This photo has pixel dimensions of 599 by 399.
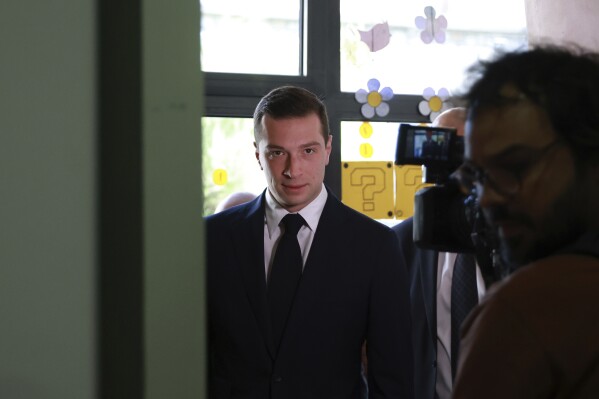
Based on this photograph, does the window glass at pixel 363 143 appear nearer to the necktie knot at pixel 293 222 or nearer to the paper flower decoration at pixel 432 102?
the paper flower decoration at pixel 432 102

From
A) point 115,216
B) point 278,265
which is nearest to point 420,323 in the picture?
point 278,265

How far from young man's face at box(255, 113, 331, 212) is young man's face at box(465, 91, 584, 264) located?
866 mm

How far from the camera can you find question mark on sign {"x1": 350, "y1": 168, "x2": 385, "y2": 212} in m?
2.88

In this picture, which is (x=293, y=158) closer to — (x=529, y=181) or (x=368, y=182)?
(x=529, y=181)

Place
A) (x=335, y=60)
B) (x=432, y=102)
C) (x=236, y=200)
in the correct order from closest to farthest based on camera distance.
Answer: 1. (x=236, y=200)
2. (x=335, y=60)
3. (x=432, y=102)

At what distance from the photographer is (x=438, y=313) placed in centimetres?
191

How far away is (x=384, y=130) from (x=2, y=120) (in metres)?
2.35

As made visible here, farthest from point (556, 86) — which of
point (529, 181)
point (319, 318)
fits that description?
point (319, 318)

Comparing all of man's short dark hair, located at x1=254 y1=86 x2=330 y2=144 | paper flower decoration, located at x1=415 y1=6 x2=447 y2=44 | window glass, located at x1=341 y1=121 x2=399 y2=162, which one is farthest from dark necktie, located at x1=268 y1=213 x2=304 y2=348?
paper flower decoration, located at x1=415 y1=6 x2=447 y2=44

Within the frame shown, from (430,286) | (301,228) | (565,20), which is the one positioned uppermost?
(565,20)

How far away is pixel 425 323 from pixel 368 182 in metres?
1.05

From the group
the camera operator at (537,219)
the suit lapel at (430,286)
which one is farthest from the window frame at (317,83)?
Answer: the camera operator at (537,219)

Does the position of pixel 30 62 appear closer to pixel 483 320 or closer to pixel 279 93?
pixel 483 320

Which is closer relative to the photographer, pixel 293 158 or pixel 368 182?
pixel 293 158
